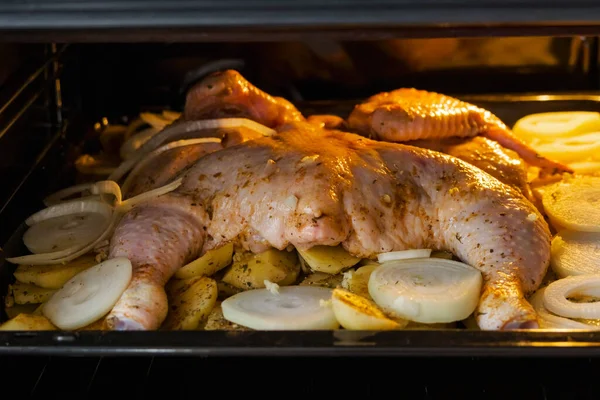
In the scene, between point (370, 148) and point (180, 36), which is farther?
point (370, 148)

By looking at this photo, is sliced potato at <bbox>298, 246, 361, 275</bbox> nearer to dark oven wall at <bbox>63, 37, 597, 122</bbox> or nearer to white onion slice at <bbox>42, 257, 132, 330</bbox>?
white onion slice at <bbox>42, 257, 132, 330</bbox>

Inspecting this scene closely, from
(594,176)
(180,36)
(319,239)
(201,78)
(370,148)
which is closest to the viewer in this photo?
(180,36)

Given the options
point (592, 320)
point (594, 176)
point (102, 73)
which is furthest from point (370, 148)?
point (102, 73)

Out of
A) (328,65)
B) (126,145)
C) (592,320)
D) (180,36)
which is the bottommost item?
(592,320)

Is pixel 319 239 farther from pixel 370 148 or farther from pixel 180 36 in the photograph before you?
pixel 180 36

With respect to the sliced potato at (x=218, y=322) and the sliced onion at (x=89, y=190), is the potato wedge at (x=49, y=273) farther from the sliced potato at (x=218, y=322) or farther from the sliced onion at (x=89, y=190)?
the sliced potato at (x=218, y=322)

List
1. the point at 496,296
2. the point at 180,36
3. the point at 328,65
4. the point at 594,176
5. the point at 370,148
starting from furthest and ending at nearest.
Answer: the point at 328,65 → the point at 594,176 → the point at 370,148 → the point at 496,296 → the point at 180,36

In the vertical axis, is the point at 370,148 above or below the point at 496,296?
above
